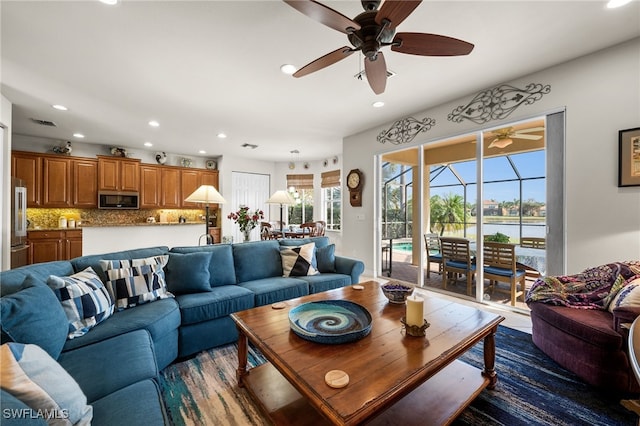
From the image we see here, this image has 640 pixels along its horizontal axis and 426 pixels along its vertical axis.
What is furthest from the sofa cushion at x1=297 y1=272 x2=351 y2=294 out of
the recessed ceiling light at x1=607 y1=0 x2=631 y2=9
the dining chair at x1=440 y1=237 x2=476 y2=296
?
the recessed ceiling light at x1=607 y1=0 x2=631 y2=9

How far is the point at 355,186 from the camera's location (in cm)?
511

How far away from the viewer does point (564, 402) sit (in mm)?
1684

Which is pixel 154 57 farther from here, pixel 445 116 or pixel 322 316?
pixel 445 116

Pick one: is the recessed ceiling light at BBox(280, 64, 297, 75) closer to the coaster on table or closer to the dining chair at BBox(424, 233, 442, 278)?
the coaster on table

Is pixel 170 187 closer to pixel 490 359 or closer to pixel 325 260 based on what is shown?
pixel 325 260

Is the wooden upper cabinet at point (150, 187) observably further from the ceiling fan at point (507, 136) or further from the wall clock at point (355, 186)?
the ceiling fan at point (507, 136)

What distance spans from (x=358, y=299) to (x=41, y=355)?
1760mm

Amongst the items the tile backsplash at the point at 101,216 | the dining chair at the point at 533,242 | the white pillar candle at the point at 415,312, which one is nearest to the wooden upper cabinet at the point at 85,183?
the tile backsplash at the point at 101,216

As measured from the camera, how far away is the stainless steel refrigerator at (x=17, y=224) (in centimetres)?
363

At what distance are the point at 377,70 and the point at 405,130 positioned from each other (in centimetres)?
249

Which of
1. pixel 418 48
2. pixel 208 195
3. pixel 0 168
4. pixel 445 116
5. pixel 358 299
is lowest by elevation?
pixel 358 299

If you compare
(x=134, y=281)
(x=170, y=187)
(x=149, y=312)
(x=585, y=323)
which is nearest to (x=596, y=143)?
(x=585, y=323)

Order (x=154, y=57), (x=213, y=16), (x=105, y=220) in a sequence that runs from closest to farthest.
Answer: (x=213, y=16) → (x=154, y=57) → (x=105, y=220)

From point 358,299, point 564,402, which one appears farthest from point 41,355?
point 564,402
